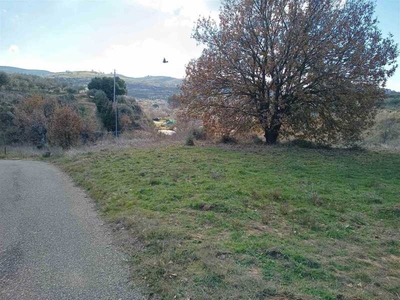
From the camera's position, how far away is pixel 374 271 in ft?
14.0

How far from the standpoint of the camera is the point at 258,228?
575 cm

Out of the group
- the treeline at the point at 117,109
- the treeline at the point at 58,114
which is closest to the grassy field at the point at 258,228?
the treeline at the point at 58,114

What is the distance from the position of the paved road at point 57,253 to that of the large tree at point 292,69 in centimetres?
1168

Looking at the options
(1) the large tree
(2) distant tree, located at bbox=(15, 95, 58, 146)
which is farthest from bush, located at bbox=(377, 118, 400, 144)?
(2) distant tree, located at bbox=(15, 95, 58, 146)

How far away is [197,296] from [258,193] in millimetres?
4471

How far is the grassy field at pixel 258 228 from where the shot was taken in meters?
3.95

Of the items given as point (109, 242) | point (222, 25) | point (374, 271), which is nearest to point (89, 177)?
point (109, 242)

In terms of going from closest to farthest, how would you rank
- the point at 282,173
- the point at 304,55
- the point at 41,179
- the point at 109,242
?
1. the point at 109,242
2. the point at 282,173
3. the point at 41,179
4. the point at 304,55

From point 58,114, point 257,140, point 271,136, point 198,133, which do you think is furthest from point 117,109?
point 271,136

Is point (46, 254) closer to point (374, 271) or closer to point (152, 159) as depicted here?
point (374, 271)

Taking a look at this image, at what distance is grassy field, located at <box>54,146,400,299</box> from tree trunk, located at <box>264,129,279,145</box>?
7.61 meters

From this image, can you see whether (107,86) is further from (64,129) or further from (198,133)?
(198,133)

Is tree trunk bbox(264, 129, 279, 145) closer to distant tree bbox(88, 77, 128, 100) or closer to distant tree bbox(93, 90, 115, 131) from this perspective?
distant tree bbox(93, 90, 115, 131)

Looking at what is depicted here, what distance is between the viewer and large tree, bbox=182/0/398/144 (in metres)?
16.3
